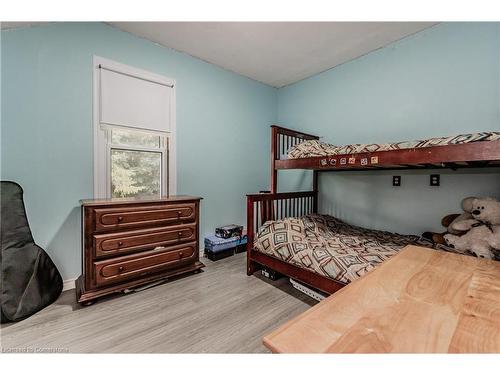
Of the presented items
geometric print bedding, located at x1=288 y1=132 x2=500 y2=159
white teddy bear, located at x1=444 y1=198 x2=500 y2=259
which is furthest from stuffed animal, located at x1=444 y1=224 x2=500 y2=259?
geometric print bedding, located at x1=288 y1=132 x2=500 y2=159

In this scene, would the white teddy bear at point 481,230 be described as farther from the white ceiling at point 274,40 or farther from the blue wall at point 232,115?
the white ceiling at point 274,40

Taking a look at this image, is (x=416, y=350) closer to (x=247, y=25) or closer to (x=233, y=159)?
(x=247, y=25)

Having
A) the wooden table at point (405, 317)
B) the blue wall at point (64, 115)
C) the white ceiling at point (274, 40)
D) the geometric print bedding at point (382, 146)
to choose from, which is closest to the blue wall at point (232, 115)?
the blue wall at point (64, 115)

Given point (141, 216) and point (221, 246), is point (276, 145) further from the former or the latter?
point (141, 216)

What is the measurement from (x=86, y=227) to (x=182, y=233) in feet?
2.60

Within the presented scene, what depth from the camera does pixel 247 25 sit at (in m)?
2.22

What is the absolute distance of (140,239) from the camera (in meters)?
1.98

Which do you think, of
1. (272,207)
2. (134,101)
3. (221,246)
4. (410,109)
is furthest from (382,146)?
(134,101)

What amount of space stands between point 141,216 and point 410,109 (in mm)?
2911

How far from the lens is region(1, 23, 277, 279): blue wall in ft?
5.98

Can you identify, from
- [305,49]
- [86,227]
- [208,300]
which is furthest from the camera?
[305,49]

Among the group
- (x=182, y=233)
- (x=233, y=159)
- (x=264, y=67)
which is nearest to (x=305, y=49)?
(x=264, y=67)

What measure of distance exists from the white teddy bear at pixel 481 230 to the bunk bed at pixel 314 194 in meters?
0.33
